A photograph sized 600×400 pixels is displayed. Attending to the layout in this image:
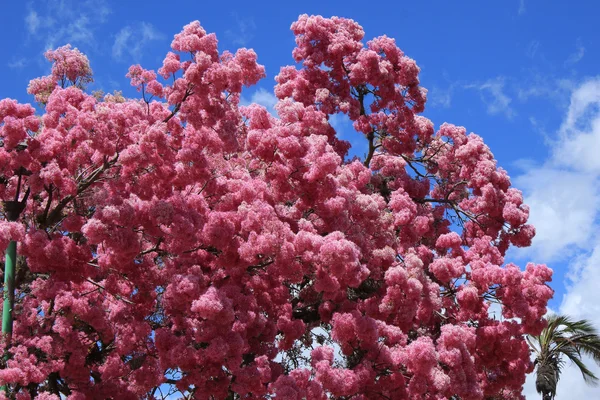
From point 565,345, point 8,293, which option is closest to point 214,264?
point 8,293

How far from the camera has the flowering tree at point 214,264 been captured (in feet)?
33.7

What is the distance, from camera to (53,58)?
12680mm

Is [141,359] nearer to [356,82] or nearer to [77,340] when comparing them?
[77,340]

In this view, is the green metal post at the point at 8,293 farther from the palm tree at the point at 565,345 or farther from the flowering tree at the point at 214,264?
the palm tree at the point at 565,345

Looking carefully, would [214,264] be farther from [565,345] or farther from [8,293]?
[565,345]

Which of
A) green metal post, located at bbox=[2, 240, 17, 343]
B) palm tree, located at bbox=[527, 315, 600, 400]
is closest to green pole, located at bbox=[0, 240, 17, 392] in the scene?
green metal post, located at bbox=[2, 240, 17, 343]

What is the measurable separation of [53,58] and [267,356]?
258 inches

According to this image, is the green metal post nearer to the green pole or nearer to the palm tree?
the green pole

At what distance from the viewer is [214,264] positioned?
1167 centimetres

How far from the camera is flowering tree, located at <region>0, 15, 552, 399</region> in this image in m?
10.3

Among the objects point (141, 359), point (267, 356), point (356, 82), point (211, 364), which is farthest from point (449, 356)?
point (356, 82)

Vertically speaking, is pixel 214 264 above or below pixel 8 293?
above

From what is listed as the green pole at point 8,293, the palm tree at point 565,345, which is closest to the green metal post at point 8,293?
the green pole at point 8,293

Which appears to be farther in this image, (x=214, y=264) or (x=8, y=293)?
(x=214, y=264)
